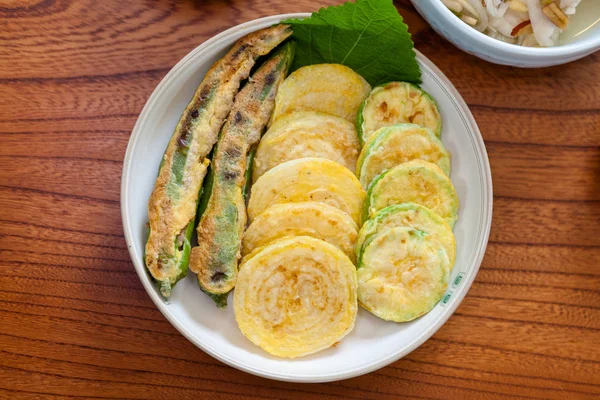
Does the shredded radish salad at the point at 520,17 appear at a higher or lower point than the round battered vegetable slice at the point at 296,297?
higher

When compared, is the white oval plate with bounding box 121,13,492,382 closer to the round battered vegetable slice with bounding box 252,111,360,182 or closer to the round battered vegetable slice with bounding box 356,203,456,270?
the round battered vegetable slice with bounding box 356,203,456,270

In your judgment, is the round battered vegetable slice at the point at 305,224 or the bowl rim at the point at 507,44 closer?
the bowl rim at the point at 507,44

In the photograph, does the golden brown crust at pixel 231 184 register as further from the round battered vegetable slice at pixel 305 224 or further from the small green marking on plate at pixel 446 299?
the small green marking on plate at pixel 446 299

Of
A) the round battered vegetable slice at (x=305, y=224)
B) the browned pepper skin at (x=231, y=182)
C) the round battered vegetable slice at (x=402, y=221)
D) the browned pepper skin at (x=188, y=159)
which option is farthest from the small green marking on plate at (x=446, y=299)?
the browned pepper skin at (x=188, y=159)

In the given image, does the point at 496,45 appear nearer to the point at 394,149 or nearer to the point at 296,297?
the point at 394,149

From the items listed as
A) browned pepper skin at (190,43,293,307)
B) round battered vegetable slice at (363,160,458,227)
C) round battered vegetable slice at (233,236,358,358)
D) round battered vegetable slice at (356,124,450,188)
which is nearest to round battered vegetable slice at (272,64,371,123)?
browned pepper skin at (190,43,293,307)

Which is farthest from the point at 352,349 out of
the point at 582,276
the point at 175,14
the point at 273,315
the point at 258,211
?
the point at 175,14

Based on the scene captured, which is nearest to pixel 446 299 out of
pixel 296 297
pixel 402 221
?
pixel 402 221
